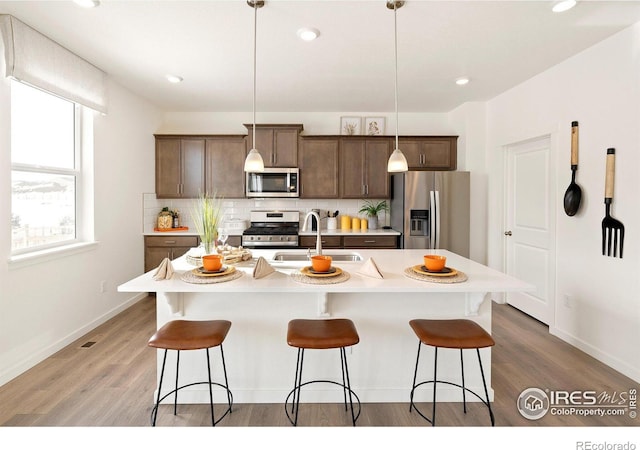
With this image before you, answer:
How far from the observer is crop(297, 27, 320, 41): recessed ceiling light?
265 cm

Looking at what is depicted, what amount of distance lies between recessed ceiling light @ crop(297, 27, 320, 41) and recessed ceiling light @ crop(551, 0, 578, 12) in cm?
160

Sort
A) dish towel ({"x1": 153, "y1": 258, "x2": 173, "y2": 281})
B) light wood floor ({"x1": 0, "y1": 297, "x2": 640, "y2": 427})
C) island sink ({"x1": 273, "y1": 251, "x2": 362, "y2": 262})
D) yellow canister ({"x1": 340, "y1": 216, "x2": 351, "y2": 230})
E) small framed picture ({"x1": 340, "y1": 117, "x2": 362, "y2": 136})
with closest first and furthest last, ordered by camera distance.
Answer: dish towel ({"x1": 153, "y1": 258, "x2": 173, "y2": 281}), light wood floor ({"x1": 0, "y1": 297, "x2": 640, "y2": 427}), island sink ({"x1": 273, "y1": 251, "x2": 362, "y2": 262}), yellow canister ({"x1": 340, "y1": 216, "x2": 351, "y2": 230}), small framed picture ({"x1": 340, "y1": 117, "x2": 362, "y2": 136})

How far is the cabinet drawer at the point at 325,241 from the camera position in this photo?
4555mm

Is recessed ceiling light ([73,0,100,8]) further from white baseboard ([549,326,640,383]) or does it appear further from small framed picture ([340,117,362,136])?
white baseboard ([549,326,640,383])

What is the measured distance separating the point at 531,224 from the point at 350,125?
103 inches

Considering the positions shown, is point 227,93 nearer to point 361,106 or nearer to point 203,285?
point 361,106

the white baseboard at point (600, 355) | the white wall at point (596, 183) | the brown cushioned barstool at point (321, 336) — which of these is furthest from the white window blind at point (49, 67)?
the white baseboard at point (600, 355)

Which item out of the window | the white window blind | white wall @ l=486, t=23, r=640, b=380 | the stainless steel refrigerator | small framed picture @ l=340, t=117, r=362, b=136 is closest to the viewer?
the white window blind

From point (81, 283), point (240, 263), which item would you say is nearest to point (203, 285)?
point (240, 263)

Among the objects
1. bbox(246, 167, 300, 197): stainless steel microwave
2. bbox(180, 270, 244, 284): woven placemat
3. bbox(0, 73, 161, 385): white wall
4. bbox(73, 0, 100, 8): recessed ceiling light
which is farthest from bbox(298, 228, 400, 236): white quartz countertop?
bbox(73, 0, 100, 8): recessed ceiling light

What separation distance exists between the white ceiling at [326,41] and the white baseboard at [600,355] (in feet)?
8.15

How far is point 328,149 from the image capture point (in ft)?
15.7

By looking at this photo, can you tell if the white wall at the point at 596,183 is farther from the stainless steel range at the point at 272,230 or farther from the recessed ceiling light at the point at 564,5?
the stainless steel range at the point at 272,230
